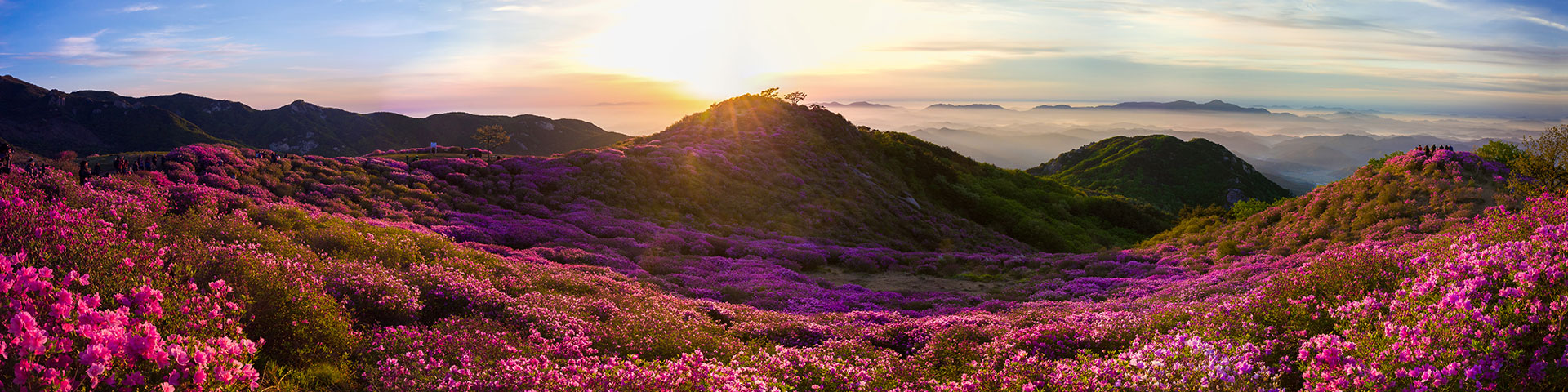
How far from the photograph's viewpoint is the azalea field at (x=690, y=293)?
21.7ft

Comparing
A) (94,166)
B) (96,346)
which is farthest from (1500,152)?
(94,166)

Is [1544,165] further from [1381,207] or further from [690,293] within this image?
[690,293]

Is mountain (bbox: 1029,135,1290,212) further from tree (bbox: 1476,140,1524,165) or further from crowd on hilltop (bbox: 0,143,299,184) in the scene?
crowd on hilltop (bbox: 0,143,299,184)

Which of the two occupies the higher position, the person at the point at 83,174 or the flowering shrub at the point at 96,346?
the person at the point at 83,174

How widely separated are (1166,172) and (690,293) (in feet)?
482

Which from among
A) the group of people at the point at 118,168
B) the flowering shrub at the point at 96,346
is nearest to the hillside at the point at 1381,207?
the flowering shrub at the point at 96,346

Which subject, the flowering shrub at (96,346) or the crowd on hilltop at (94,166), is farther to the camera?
the crowd on hilltop at (94,166)

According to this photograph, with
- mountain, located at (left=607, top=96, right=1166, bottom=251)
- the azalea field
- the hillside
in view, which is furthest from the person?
the hillside

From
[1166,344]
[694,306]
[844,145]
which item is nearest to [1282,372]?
[1166,344]

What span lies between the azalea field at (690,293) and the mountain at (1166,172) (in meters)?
106

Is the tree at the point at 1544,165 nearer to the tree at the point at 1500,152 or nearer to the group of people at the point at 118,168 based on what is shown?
the tree at the point at 1500,152

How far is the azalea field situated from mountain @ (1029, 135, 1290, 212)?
106 m

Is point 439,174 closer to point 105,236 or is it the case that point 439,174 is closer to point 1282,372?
point 105,236

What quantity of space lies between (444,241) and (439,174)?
57.2 ft
